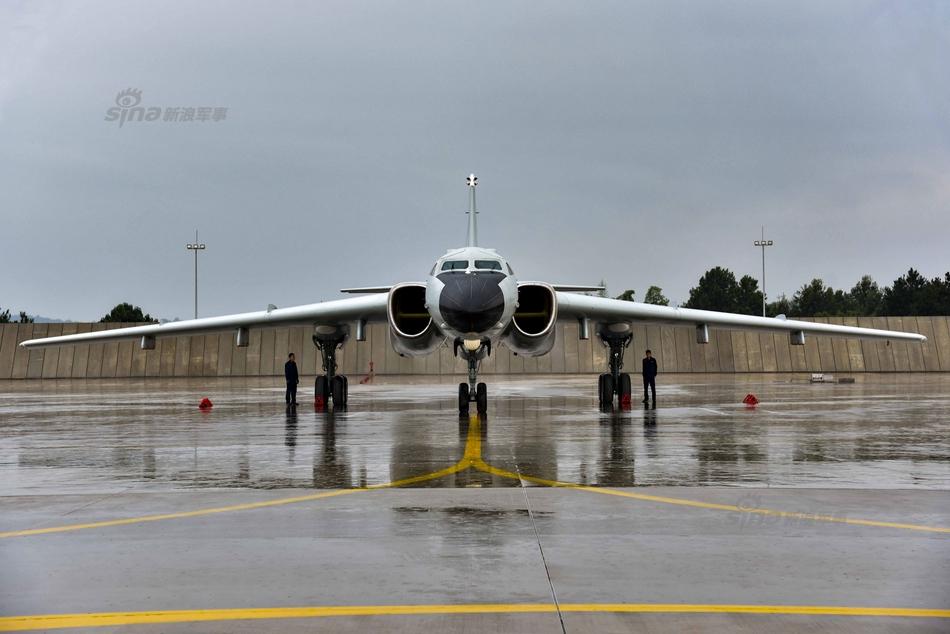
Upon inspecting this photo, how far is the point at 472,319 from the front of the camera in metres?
15.8

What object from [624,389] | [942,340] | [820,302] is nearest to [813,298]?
[820,302]

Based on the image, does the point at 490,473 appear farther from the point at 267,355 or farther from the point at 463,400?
the point at 267,355

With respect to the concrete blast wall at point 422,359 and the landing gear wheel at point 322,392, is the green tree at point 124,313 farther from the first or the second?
the landing gear wheel at point 322,392

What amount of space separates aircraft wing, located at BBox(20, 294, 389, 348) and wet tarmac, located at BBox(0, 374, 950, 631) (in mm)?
6454

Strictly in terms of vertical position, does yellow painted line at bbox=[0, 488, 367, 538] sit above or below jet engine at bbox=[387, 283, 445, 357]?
below

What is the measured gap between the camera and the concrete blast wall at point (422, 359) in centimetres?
4681

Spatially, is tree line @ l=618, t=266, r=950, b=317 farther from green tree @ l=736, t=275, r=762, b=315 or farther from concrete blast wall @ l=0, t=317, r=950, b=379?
concrete blast wall @ l=0, t=317, r=950, b=379

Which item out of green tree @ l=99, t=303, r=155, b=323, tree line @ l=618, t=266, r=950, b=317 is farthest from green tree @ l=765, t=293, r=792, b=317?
green tree @ l=99, t=303, r=155, b=323

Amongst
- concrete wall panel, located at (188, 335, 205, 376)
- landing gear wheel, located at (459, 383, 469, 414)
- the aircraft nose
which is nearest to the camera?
the aircraft nose

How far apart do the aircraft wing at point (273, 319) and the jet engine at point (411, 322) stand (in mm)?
1185

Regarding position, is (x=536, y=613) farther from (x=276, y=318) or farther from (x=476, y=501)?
(x=276, y=318)

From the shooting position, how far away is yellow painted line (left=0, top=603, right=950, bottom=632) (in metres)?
4.55

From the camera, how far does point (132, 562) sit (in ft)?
18.7

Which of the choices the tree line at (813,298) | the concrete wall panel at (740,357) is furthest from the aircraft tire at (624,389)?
the tree line at (813,298)
